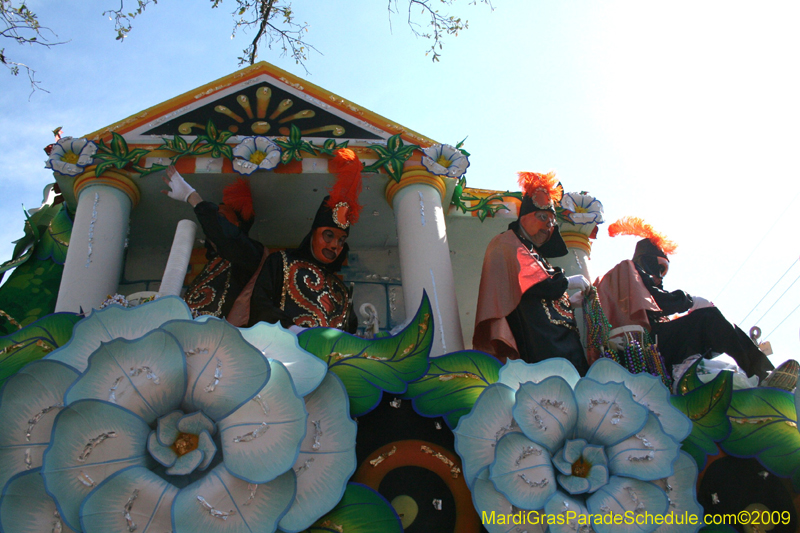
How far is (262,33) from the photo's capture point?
23.2 feet

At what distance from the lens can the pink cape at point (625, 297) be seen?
461cm

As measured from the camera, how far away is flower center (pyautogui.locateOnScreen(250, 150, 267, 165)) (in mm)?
4801

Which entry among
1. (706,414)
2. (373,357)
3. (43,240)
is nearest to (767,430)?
(706,414)

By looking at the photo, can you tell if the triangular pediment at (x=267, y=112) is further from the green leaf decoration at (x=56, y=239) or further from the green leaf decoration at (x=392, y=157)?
the green leaf decoration at (x=56, y=239)

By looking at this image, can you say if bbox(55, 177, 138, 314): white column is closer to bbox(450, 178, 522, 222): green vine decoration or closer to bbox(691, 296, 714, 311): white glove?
bbox(450, 178, 522, 222): green vine decoration

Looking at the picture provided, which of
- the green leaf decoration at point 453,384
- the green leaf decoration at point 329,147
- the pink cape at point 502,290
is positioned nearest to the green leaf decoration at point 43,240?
the green leaf decoration at point 329,147

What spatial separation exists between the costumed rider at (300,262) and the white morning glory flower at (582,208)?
204 cm

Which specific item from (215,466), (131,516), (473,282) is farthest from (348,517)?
(473,282)

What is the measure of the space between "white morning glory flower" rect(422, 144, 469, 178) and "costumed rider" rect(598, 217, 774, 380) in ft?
4.49

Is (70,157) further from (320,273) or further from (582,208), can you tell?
(582,208)

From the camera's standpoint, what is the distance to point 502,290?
14.2ft

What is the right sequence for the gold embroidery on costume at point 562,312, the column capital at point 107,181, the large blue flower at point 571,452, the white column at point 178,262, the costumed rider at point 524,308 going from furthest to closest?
the column capital at point 107,181 < the gold embroidery on costume at point 562,312 < the costumed rider at point 524,308 < the white column at point 178,262 < the large blue flower at point 571,452

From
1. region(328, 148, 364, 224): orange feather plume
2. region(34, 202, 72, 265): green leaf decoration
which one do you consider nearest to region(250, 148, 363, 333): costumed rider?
region(328, 148, 364, 224): orange feather plume

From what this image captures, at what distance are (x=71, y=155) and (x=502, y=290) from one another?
3225 millimetres
